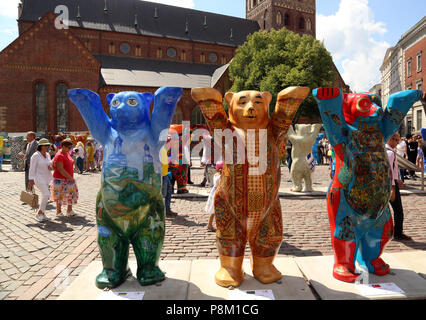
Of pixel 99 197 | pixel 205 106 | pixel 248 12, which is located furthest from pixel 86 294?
pixel 248 12

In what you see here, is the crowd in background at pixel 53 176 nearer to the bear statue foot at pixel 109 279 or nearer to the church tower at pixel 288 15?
the bear statue foot at pixel 109 279

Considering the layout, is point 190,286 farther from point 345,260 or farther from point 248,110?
point 248,110

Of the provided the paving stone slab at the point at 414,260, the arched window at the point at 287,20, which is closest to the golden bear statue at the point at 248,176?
the paving stone slab at the point at 414,260

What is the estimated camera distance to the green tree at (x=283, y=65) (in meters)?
23.0

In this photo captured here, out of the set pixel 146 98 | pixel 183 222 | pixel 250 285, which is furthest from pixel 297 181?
pixel 146 98

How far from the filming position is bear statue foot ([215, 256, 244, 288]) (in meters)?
2.91

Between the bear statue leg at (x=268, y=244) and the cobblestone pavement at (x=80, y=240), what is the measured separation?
4.42 ft

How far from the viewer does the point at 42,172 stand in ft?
20.5

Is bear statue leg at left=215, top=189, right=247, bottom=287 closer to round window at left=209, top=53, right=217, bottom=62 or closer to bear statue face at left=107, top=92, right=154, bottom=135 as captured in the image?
bear statue face at left=107, top=92, right=154, bottom=135

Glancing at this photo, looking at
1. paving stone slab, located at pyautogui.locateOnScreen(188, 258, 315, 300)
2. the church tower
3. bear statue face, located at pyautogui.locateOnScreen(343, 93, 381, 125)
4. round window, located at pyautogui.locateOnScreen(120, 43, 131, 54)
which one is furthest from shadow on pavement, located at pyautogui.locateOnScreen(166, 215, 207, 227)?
the church tower

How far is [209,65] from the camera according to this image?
37031mm

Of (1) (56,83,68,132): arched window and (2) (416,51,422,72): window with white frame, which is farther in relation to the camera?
(2) (416,51,422,72): window with white frame

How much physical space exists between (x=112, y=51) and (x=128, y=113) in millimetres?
34606

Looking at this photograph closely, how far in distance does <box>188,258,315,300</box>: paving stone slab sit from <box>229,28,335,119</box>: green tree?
67.1 feet
